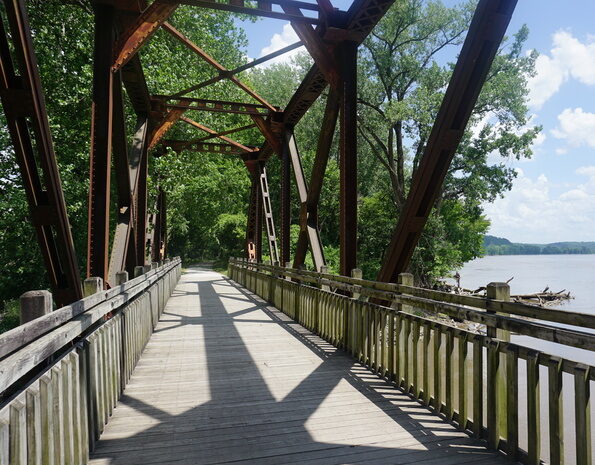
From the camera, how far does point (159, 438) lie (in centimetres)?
326

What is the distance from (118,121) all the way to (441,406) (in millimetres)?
6565

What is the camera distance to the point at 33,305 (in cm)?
228

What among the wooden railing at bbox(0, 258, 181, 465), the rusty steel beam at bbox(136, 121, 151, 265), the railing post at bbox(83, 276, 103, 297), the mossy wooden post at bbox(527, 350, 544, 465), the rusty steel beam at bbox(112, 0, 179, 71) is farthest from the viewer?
the rusty steel beam at bbox(136, 121, 151, 265)

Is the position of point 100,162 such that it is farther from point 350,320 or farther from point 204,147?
point 204,147

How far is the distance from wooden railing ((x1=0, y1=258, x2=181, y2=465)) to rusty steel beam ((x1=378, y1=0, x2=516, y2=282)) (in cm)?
320

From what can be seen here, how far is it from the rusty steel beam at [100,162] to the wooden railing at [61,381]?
1746mm

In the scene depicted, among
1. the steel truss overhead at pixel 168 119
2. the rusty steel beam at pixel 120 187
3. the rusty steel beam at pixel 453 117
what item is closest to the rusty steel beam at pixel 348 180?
the steel truss overhead at pixel 168 119

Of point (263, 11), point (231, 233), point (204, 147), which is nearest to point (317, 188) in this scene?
point (263, 11)

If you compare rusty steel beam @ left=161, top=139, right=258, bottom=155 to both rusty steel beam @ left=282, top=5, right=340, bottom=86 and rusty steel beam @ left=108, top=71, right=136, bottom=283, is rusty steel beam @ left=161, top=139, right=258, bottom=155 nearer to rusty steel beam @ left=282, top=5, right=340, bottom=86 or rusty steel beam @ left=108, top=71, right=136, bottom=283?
rusty steel beam @ left=108, top=71, right=136, bottom=283

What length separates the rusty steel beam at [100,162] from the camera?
586 centimetres

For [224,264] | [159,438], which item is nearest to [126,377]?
[159,438]

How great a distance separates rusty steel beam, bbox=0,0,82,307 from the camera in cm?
377

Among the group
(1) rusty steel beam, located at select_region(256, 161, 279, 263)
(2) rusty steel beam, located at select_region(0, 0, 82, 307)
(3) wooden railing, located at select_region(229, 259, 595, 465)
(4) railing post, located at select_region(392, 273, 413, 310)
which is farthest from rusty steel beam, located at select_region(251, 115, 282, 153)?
(4) railing post, located at select_region(392, 273, 413, 310)

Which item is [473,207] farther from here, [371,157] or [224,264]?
[224,264]
